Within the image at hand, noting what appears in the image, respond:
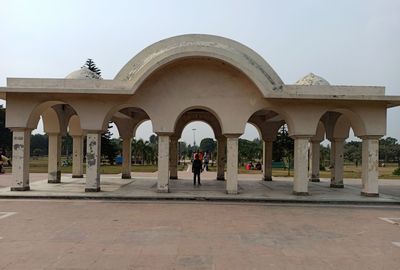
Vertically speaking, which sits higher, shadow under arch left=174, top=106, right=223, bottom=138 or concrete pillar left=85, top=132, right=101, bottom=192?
shadow under arch left=174, top=106, right=223, bottom=138

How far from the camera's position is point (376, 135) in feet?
51.4

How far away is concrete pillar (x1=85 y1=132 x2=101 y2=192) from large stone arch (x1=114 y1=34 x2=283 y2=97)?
99.1 inches

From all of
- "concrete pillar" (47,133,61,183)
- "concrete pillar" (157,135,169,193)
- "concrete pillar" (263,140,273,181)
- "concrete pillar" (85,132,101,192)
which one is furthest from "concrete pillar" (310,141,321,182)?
"concrete pillar" (47,133,61,183)

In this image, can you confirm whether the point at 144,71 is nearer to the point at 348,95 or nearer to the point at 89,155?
the point at 89,155

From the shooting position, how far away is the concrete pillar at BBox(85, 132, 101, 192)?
15.5 meters

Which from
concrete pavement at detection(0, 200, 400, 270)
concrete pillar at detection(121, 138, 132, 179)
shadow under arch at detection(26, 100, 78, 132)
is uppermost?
shadow under arch at detection(26, 100, 78, 132)

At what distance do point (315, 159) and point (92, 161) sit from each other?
12.7 meters

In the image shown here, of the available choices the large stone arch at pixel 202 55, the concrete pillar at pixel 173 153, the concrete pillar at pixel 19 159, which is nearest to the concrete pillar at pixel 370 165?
the large stone arch at pixel 202 55

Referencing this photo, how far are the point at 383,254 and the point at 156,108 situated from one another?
9950 mm

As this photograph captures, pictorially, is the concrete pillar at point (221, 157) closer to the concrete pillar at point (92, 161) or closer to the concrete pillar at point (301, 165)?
the concrete pillar at point (301, 165)

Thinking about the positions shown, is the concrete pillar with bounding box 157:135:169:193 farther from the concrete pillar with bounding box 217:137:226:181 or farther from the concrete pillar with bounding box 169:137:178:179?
the concrete pillar with bounding box 217:137:226:181

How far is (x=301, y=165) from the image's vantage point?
15.6 m

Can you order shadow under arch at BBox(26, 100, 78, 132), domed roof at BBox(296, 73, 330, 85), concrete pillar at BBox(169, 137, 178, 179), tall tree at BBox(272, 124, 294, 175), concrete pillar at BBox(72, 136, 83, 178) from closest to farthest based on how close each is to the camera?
shadow under arch at BBox(26, 100, 78, 132)
domed roof at BBox(296, 73, 330, 85)
concrete pillar at BBox(72, 136, 83, 178)
concrete pillar at BBox(169, 137, 178, 179)
tall tree at BBox(272, 124, 294, 175)

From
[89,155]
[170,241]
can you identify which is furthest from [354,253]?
[89,155]
